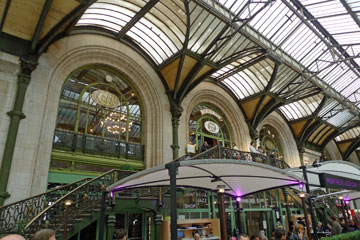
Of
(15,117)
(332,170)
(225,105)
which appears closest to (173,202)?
(332,170)

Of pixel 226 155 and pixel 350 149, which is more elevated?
pixel 350 149

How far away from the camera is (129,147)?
12086mm

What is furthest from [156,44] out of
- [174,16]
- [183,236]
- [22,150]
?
[183,236]

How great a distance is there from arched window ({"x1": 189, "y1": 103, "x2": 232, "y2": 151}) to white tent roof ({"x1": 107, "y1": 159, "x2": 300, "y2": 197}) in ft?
25.1

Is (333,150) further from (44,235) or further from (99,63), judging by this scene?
(44,235)

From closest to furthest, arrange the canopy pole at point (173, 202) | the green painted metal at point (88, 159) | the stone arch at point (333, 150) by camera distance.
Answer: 1. the canopy pole at point (173, 202)
2. the green painted metal at point (88, 159)
3. the stone arch at point (333, 150)

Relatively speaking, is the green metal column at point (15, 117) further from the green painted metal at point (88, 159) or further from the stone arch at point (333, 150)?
the stone arch at point (333, 150)

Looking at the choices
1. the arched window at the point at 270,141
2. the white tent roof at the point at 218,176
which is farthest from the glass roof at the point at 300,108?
the white tent roof at the point at 218,176

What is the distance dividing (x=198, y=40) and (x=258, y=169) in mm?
9329

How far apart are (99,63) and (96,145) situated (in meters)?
4.17

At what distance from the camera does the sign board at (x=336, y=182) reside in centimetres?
612

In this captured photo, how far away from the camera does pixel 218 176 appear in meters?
6.30

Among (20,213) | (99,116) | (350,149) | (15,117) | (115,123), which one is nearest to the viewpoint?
(20,213)

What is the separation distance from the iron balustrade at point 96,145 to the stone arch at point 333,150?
2506cm
